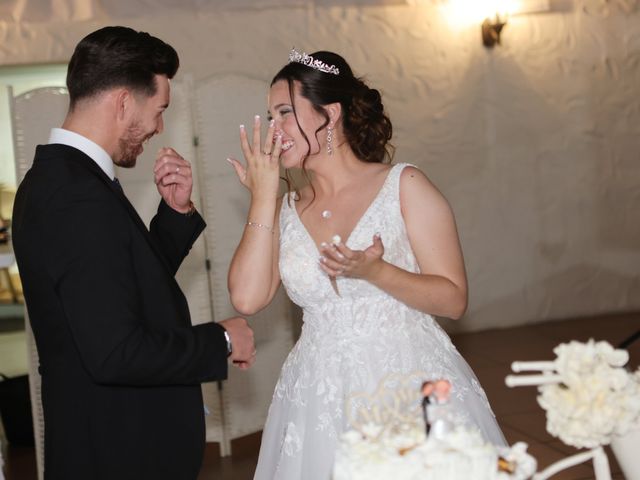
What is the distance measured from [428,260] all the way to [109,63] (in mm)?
1005

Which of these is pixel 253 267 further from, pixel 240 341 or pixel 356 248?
pixel 240 341

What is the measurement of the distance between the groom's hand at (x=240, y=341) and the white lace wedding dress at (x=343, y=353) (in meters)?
0.53

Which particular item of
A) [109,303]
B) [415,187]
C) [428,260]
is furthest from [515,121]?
[109,303]

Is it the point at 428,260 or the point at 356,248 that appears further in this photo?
the point at 356,248

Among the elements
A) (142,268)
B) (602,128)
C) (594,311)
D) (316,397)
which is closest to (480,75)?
(602,128)

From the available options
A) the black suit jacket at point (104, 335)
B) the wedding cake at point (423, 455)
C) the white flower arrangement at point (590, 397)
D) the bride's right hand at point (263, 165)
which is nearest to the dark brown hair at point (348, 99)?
the bride's right hand at point (263, 165)

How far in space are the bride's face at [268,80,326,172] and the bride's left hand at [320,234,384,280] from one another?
572 mm

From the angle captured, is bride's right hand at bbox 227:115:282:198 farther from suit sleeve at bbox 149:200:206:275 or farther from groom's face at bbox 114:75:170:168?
groom's face at bbox 114:75:170:168

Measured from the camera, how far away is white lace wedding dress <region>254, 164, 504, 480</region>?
98.0 inches

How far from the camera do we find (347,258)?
206 centimetres

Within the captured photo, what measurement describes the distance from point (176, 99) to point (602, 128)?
4.28 meters

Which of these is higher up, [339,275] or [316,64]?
[316,64]

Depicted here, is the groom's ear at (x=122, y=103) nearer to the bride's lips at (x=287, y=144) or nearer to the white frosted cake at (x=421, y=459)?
the bride's lips at (x=287, y=144)

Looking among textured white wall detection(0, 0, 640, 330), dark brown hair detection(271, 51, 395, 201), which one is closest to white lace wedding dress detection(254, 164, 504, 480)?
dark brown hair detection(271, 51, 395, 201)
